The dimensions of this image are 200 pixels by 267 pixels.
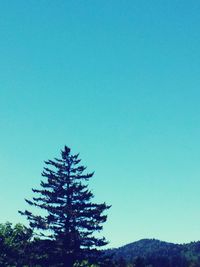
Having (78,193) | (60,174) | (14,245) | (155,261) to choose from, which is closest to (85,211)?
(78,193)

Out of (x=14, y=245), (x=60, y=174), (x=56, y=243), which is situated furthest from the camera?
(x=14, y=245)

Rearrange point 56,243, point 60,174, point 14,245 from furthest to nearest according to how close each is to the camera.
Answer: point 14,245 → point 60,174 → point 56,243

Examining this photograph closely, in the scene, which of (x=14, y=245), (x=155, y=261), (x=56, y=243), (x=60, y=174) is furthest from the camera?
(x=155, y=261)

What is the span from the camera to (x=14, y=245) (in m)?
61.2

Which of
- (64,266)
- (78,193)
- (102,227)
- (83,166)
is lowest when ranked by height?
(64,266)

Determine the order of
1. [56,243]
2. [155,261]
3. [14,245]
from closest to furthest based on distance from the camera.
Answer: [56,243], [14,245], [155,261]

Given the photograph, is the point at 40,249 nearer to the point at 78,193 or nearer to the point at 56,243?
the point at 56,243

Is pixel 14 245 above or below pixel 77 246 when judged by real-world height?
above

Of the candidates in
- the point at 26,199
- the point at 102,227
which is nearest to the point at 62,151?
the point at 26,199

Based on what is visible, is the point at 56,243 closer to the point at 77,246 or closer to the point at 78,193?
the point at 77,246

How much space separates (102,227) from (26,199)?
28.3 feet

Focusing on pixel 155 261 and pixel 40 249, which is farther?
pixel 155 261

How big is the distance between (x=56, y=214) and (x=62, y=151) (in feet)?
23.4

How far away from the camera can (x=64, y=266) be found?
39.2 metres
